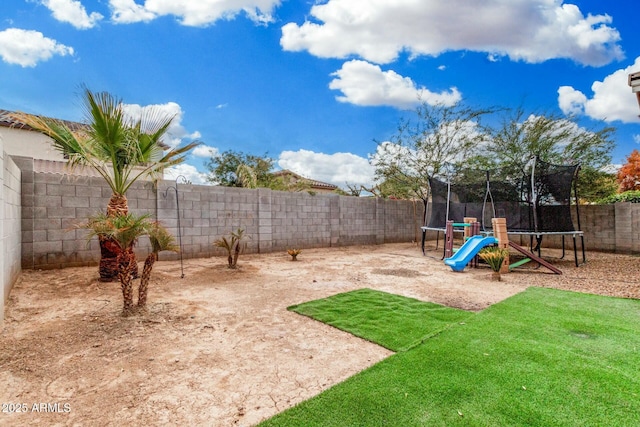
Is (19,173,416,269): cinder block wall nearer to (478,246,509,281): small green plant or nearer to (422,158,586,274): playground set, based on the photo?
(422,158,586,274): playground set

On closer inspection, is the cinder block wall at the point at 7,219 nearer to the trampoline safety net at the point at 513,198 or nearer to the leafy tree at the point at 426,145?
the trampoline safety net at the point at 513,198

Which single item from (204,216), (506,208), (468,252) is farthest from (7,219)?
(506,208)

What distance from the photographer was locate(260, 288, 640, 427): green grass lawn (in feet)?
4.81

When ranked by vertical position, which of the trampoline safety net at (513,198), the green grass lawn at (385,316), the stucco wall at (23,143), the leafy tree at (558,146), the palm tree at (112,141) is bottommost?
the green grass lawn at (385,316)

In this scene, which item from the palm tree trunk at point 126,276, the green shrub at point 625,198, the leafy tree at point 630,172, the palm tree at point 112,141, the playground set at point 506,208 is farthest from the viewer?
the leafy tree at point 630,172

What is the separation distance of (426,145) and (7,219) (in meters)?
9.46

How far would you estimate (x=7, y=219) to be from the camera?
124 inches

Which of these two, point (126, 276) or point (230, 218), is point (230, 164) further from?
point (126, 276)

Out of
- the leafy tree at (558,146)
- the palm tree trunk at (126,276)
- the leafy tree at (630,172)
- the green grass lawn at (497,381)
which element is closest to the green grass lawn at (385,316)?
the green grass lawn at (497,381)

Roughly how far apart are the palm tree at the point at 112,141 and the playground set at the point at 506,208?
17.2 feet

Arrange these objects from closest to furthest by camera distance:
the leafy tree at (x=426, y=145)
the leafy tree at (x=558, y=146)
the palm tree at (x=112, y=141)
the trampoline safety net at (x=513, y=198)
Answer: the palm tree at (x=112, y=141) → the trampoline safety net at (x=513, y=198) → the leafy tree at (x=558, y=146) → the leafy tree at (x=426, y=145)

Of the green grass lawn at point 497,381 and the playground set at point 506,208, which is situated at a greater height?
the playground set at point 506,208

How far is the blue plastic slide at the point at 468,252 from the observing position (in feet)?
18.0

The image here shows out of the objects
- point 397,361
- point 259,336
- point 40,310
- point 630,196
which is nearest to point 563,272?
point 397,361
